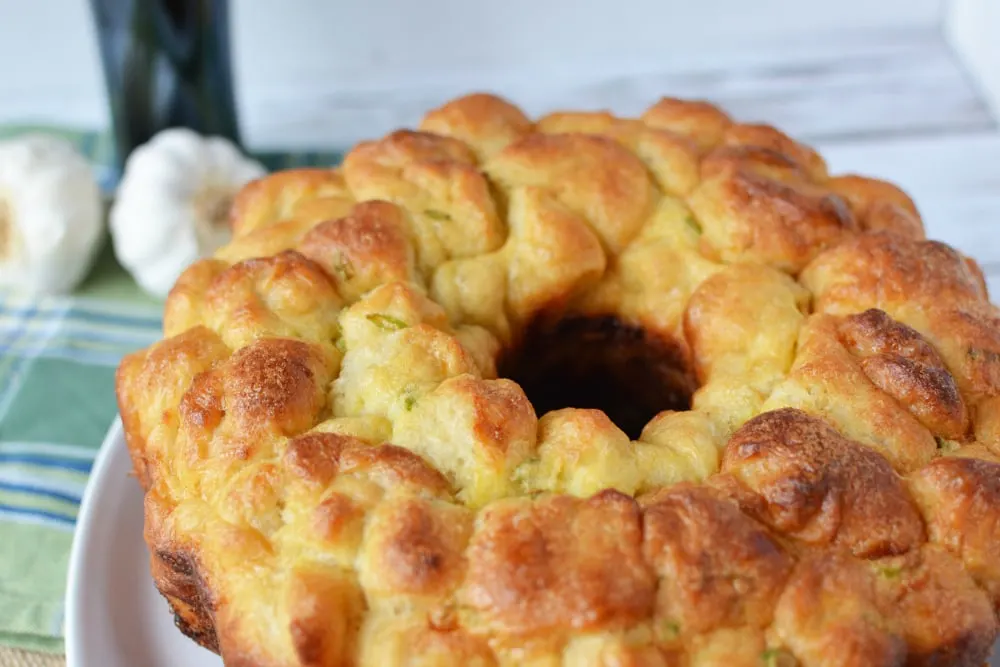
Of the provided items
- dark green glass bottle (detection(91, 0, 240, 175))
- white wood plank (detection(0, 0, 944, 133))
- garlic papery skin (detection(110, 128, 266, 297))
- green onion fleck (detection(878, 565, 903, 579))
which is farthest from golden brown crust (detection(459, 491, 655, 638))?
white wood plank (detection(0, 0, 944, 133))

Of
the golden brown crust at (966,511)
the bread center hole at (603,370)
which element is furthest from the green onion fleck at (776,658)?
the bread center hole at (603,370)

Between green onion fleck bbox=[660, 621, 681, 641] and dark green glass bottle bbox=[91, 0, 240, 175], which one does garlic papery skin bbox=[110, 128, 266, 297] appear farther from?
green onion fleck bbox=[660, 621, 681, 641]

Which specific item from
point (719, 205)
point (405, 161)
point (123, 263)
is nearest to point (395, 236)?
point (405, 161)

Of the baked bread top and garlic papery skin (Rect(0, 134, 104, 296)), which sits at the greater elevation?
the baked bread top

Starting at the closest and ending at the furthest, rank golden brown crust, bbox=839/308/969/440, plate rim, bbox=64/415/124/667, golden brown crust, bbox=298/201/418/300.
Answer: golden brown crust, bbox=839/308/969/440 → plate rim, bbox=64/415/124/667 → golden brown crust, bbox=298/201/418/300

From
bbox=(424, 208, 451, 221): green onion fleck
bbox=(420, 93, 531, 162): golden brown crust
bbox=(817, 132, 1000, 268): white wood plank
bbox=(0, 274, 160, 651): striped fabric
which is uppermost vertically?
bbox=(420, 93, 531, 162): golden brown crust

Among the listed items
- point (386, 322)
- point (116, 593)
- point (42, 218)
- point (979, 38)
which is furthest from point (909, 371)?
point (979, 38)

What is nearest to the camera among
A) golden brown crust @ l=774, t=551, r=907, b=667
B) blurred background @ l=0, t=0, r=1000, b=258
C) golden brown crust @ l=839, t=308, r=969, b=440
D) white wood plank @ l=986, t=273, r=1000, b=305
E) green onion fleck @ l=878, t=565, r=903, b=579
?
golden brown crust @ l=774, t=551, r=907, b=667

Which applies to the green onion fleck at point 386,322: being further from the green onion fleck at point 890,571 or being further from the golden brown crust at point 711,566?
the green onion fleck at point 890,571
